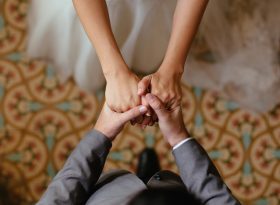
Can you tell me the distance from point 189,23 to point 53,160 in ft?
2.08

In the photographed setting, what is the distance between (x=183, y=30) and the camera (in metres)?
0.89

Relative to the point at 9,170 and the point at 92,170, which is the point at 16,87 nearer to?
the point at 9,170

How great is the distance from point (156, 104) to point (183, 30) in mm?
210

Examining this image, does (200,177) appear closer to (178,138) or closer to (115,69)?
(178,138)

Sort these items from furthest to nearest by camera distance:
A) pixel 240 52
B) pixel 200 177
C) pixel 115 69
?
pixel 240 52 → pixel 115 69 → pixel 200 177

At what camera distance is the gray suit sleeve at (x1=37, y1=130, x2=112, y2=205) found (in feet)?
2.37

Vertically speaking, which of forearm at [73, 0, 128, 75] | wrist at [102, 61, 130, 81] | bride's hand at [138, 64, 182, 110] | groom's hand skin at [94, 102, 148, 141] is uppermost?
forearm at [73, 0, 128, 75]

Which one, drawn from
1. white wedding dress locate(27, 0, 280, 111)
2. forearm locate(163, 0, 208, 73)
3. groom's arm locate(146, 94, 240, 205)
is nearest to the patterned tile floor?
white wedding dress locate(27, 0, 280, 111)

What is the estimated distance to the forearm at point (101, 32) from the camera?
83 cm

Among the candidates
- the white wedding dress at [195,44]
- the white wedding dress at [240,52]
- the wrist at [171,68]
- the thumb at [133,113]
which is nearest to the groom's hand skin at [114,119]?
the thumb at [133,113]

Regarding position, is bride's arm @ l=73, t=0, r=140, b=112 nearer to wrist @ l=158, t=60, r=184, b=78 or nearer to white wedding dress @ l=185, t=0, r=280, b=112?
wrist @ l=158, t=60, r=184, b=78

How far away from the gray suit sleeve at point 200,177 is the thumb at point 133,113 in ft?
0.32

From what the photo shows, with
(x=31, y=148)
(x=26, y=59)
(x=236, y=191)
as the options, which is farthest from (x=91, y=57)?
(x=236, y=191)

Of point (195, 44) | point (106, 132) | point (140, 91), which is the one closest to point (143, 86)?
point (140, 91)
